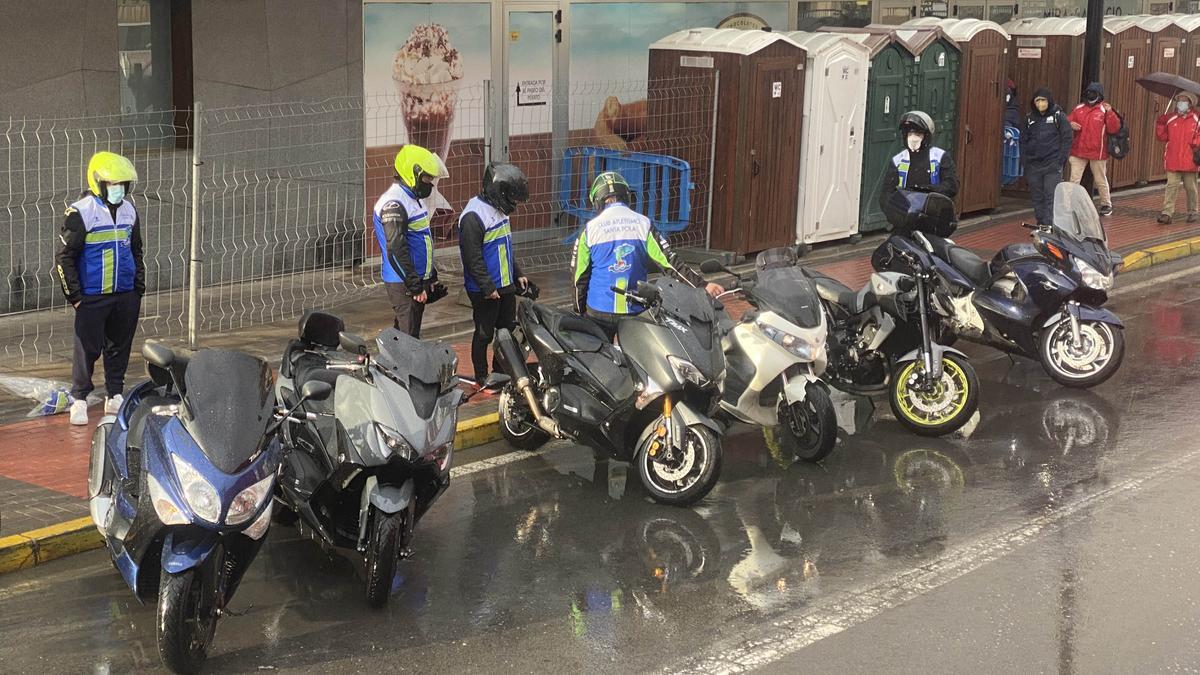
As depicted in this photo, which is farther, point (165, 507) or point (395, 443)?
point (395, 443)

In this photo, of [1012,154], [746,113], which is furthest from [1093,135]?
[746,113]

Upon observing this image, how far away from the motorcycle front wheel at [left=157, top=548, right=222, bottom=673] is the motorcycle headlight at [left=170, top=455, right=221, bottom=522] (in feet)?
0.66

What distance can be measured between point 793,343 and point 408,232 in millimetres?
2646

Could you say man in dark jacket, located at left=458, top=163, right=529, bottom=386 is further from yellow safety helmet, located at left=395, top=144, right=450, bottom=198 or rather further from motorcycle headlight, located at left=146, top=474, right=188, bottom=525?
motorcycle headlight, located at left=146, top=474, right=188, bottom=525

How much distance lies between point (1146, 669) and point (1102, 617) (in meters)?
0.56

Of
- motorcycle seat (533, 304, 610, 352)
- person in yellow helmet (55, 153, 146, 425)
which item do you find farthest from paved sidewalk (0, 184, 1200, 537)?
motorcycle seat (533, 304, 610, 352)

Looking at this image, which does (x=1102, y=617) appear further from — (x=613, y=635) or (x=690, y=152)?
(x=690, y=152)

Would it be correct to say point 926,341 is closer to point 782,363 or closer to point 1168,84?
point 782,363

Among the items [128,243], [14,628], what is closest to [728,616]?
[14,628]

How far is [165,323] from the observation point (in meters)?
12.3

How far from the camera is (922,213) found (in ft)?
36.1

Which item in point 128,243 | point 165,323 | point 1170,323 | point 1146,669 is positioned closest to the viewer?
point 1146,669

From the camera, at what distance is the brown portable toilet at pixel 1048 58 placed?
20516 millimetres

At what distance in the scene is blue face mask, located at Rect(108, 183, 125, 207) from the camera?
919 centimetres
